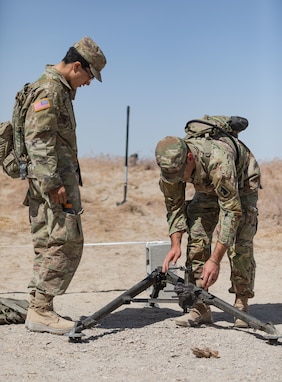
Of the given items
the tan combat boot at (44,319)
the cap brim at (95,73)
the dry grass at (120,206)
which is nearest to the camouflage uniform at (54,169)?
the tan combat boot at (44,319)

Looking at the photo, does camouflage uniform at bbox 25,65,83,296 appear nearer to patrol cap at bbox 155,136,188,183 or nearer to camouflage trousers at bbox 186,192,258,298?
patrol cap at bbox 155,136,188,183

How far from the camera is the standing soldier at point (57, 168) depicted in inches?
199

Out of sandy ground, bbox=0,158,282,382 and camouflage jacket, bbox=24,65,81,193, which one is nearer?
sandy ground, bbox=0,158,282,382

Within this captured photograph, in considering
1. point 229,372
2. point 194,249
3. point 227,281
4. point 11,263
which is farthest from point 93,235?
point 229,372

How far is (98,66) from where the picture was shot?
5.24 meters

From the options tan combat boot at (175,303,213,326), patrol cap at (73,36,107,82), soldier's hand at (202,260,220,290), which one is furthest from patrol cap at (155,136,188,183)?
tan combat boot at (175,303,213,326)

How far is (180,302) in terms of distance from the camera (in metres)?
5.28

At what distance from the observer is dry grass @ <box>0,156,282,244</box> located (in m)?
11.3

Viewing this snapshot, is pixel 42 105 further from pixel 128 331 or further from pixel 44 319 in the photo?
pixel 128 331

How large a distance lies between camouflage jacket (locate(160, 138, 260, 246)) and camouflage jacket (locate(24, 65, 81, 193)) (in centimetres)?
81

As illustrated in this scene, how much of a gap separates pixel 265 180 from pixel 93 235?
5886 millimetres

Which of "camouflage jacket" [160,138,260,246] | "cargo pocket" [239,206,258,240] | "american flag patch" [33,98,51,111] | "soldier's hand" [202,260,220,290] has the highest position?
"american flag patch" [33,98,51,111]

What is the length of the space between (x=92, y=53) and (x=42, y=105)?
1.80ft

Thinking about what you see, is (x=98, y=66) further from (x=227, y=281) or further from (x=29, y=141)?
(x=227, y=281)
